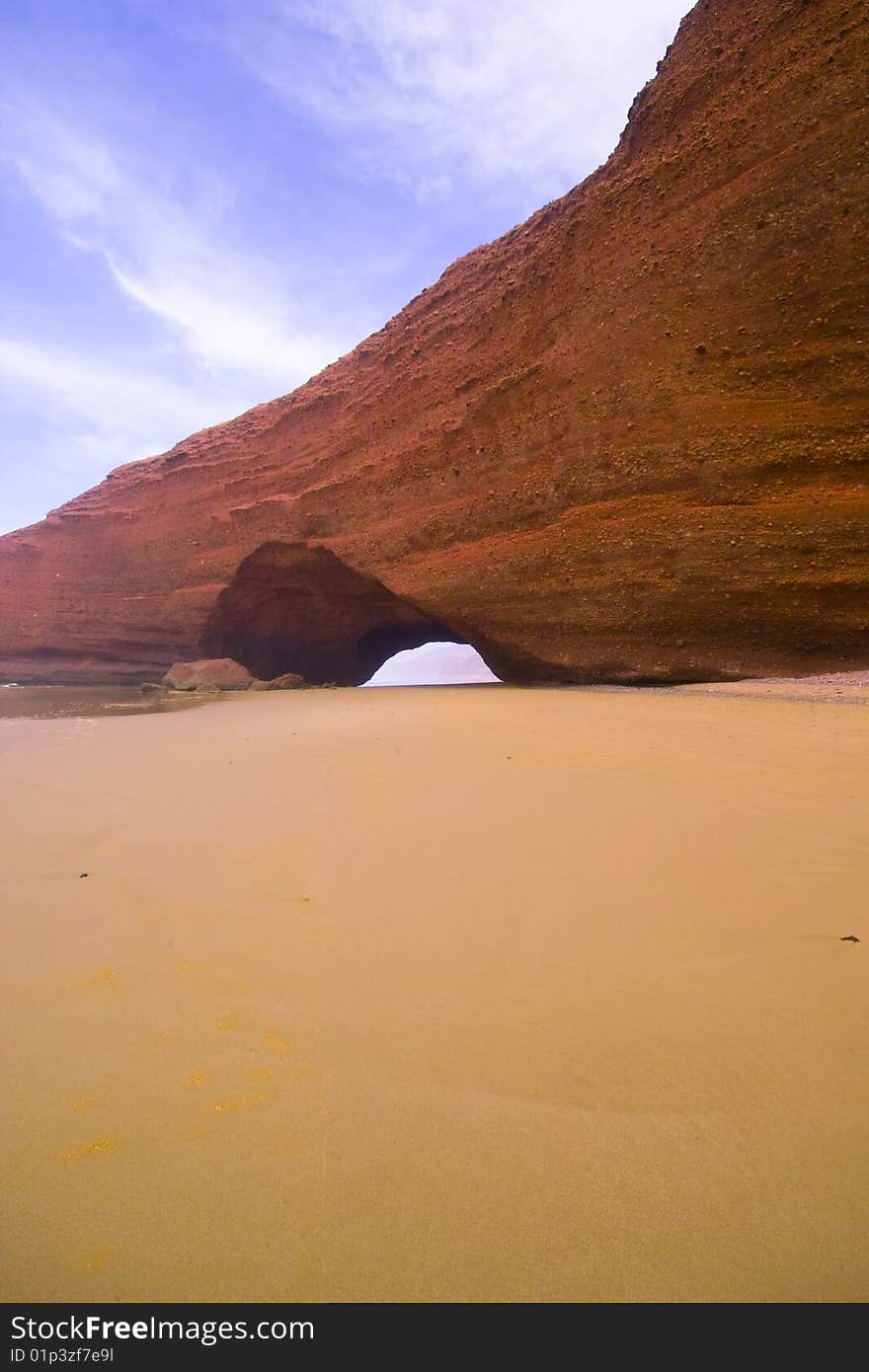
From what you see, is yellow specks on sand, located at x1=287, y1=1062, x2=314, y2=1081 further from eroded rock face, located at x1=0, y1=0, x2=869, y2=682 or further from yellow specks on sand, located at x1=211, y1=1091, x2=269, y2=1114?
eroded rock face, located at x1=0, y1=0, x2=869, y2=682

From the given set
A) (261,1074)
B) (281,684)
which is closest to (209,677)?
(281,684)

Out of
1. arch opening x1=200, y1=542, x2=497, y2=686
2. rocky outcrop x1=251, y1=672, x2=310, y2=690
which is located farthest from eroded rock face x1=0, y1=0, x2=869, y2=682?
rocky outcrop x1=251, y1=672, x2=310, y2=690

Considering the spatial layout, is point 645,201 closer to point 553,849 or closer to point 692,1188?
point 553,849

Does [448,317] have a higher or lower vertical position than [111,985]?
higher

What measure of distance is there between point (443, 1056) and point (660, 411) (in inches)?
381

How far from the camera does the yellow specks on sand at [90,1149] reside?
93 cm

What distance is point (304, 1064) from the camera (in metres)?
1.12

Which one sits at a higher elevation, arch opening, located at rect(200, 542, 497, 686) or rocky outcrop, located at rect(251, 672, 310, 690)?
arch opening, located at rect(200, 542, 497, 686)

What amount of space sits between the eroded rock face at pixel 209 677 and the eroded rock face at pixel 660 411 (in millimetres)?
2982

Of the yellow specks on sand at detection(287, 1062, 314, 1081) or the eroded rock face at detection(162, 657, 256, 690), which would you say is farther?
the eroded rock face at detection(162, 657, 256, 690)

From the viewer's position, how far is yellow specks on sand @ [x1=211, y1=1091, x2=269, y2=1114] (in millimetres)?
1022

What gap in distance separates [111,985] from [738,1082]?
1230mm

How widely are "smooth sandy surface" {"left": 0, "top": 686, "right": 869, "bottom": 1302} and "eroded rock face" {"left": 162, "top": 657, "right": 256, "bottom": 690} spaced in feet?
40.4
